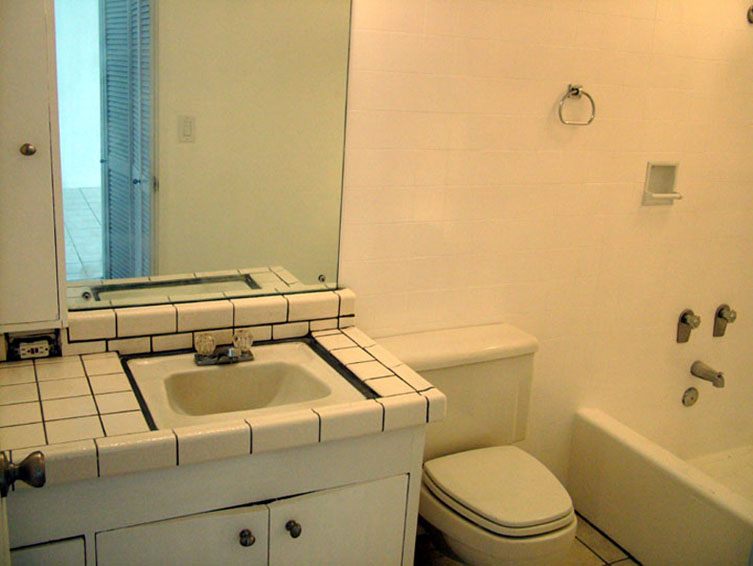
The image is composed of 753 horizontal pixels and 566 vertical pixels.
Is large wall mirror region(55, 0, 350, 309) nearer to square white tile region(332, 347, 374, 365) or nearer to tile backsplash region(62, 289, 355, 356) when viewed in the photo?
tile backsplash region(62, 289, 355, 356)

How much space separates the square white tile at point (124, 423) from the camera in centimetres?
155

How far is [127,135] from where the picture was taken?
1.90 meters

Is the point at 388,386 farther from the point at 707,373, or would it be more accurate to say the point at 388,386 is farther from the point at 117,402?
the point at 707,373

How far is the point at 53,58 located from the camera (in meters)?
1.67

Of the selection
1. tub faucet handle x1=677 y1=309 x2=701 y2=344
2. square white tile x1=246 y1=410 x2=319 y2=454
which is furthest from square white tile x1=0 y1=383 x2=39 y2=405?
tub faucet handle x1=677 y1=309 x2=701 y2=344

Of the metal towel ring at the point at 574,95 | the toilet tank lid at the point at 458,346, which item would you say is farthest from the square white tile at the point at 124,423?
the metal towel ring at the point at 574,95

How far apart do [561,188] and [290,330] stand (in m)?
0.97

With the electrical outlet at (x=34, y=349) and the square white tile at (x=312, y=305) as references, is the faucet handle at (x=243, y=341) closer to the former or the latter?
the square white tile at (x=312, y=305)

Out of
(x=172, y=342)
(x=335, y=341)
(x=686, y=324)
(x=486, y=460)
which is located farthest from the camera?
(x=686, y=324)

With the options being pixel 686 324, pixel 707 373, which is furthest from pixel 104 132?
pixel 707 373

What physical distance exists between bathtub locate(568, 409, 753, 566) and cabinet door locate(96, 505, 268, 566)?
1.34m

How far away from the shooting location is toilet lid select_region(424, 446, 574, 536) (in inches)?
79.8

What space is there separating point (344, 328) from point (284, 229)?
1.04 ft

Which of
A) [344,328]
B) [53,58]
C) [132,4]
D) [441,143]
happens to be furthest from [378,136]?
[53,58]
